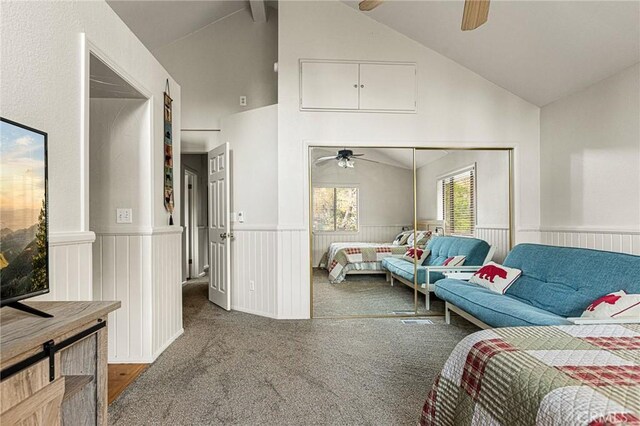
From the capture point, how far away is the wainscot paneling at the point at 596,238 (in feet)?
9.81

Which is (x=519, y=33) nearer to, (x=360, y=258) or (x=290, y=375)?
(x=360, y=258)

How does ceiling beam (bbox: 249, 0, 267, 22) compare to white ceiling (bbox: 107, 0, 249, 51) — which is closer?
white ceiling (bbox: 107, 0, 249, 51)

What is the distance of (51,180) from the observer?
5.61 feet

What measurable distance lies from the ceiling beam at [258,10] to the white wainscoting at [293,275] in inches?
111

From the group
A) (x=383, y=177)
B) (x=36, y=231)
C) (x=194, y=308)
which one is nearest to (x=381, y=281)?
(x=383, y=177)

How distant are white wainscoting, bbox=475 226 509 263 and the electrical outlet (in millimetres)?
3385

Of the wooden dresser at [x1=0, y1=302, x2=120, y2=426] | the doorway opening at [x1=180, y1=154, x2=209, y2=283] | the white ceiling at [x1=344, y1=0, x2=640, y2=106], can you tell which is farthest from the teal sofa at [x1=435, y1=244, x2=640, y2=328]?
the doorway opening at [x1=180, y1=154, x2=209, y2=283]

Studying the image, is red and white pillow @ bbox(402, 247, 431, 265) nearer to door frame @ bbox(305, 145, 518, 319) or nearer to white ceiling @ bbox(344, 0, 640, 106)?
door frame @ bbox(305, 145, 518, 319)

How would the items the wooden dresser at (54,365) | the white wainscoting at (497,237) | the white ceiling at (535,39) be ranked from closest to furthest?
the wooden dresser at (54,365), the white ceiling at (535,39), the white wainscoting at (497,237)

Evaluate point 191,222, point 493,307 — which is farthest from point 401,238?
point 191,222

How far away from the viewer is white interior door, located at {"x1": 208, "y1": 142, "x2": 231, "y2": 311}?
421 centimetres

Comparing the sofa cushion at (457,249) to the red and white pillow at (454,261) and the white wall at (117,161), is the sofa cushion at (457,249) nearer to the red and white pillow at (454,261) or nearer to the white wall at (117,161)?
the red and white pillow at (454,261)

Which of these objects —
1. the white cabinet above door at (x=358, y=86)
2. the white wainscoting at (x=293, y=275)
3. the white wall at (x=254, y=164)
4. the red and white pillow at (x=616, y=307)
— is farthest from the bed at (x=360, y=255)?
the red and white pillow at (x=616, y=307)

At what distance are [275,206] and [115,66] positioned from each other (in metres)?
2.07
